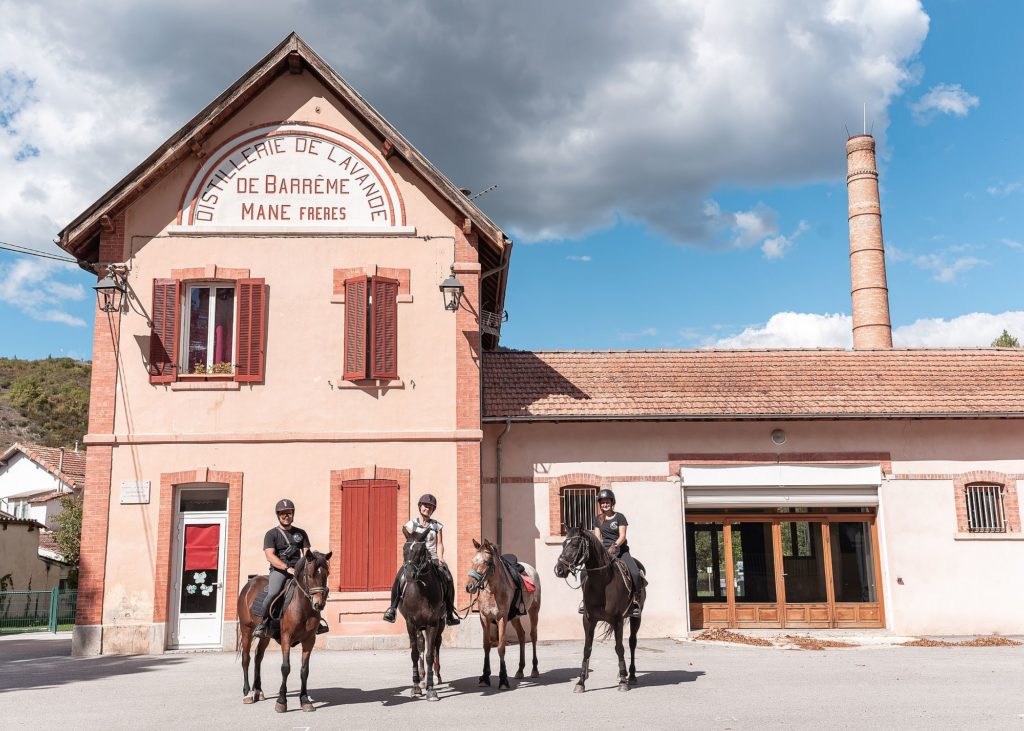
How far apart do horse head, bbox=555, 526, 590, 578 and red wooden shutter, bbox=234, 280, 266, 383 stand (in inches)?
302

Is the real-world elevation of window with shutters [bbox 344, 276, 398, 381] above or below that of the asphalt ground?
above

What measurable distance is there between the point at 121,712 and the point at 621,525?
5814mm

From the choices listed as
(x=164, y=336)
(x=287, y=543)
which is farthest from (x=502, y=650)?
(x=164, y=336)

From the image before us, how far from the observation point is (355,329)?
1552cm

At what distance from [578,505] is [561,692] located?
6899 mm

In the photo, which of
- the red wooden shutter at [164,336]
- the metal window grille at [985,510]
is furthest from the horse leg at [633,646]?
the metal window grille at [985,510]

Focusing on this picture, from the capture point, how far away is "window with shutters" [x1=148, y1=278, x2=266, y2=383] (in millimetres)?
15367

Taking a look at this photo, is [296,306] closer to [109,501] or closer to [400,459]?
[400,459]

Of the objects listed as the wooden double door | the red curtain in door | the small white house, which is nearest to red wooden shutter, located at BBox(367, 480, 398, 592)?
the red curtain in door

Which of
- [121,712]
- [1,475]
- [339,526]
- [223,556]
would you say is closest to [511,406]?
[339,526]

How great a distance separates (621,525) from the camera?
10.7 meters

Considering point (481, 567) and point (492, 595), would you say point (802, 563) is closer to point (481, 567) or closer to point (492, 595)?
point (492, 595)

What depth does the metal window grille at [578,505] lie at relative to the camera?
16.6 metres

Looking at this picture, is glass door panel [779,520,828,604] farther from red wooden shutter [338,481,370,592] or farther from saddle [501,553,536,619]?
saddle [501,553,536,619]
